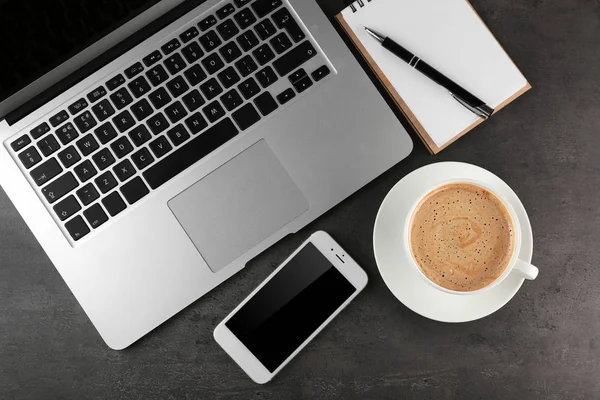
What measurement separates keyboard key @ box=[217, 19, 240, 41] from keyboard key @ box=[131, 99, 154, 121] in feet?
0.53

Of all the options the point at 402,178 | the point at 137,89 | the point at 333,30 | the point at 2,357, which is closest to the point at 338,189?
the point at 402,178

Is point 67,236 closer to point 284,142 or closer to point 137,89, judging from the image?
point 137,89

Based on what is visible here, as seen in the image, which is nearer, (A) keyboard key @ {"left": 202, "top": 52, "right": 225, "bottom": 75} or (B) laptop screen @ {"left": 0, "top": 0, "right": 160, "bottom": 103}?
(B) laptop screen @ {"left": 0, "top": 0, "right": 160, "bottom": 103}

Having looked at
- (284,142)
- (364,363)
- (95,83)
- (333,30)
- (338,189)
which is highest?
(95,83)

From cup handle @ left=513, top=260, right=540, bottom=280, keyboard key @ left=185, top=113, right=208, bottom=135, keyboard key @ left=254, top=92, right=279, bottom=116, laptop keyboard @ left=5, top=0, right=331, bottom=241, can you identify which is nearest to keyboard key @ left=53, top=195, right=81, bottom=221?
laptop keyboard @ left=5, top=0, right=331, bottom=241

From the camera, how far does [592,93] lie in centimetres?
89

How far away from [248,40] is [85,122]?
286 millimetres

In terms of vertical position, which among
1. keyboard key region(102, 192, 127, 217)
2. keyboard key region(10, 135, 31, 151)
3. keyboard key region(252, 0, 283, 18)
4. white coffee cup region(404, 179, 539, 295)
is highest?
keyboard key region(10, 135, 31, 151)

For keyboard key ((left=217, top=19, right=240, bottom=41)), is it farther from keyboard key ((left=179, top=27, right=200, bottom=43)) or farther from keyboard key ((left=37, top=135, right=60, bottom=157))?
keyboard key ((left=37, top=135, right=60, bottom=157))

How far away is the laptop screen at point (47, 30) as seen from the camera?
2.42 feet

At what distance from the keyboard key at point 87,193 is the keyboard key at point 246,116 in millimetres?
245

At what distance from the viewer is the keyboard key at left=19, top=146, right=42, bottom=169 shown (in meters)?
0.84

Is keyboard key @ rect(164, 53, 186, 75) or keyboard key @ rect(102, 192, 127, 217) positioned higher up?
keyboard key @ rect(164, 53, 186, 75)

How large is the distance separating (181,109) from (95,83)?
0.14m
